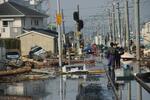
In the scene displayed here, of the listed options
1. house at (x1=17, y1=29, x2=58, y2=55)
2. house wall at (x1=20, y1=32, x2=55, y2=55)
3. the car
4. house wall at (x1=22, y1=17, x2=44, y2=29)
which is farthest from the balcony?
the car

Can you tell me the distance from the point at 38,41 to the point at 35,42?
53 cm

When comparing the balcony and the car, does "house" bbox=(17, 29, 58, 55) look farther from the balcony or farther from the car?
the car

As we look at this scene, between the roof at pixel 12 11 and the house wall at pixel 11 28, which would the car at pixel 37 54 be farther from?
the roof at pixel 12 11

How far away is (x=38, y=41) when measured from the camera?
66.6m

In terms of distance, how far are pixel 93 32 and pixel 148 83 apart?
12176 cm

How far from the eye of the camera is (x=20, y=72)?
33.3m

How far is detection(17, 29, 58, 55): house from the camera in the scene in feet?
215

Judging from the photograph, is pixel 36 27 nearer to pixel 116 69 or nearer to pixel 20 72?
pixel 20 72

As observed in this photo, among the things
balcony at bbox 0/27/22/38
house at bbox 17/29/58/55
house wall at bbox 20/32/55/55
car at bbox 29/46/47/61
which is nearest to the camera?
car at bbox 29/46/47/61

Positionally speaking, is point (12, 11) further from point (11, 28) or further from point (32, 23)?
point (32, 23)

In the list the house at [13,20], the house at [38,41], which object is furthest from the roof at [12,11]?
the house at [38,41]

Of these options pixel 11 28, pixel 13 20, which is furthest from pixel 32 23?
pixel 11 28

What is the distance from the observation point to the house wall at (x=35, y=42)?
2584 inches

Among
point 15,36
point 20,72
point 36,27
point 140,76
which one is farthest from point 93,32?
point 140,76
